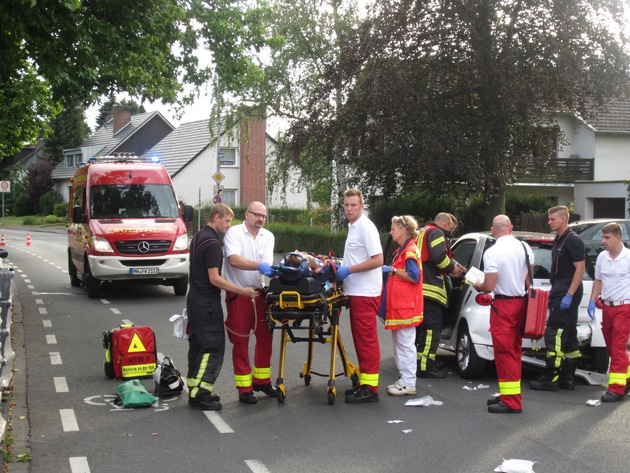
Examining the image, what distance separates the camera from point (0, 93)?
70.4 ft

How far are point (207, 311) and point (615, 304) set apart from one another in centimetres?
414

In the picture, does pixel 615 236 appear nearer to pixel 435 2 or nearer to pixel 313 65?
pixel 435 2

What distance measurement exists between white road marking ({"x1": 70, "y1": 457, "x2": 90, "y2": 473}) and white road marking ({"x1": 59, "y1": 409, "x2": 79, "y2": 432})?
2.97ft

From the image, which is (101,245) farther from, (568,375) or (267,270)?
(568,375)

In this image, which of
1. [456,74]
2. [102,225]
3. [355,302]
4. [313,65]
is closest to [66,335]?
[102,225]

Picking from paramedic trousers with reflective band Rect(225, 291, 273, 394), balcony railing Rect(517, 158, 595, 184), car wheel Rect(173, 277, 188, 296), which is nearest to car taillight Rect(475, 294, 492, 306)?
paramedic trousers with reflective band Rect(225, 291, 273, 394)

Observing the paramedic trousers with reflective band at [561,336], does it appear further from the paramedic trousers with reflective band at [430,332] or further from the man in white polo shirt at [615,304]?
the paramedic trousers with reflective band at [430,332]

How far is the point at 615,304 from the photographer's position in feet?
27.7

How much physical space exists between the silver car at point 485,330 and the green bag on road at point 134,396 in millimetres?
3501

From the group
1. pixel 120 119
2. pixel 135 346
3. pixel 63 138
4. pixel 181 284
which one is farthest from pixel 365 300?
pixel 63 138

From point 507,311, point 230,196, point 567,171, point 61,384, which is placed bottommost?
point 61,384

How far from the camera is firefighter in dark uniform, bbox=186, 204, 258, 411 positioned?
7.84 m

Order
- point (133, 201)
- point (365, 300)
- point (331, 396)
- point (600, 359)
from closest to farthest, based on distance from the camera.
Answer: point (331, 396)
point (365, 300)
point (600, 359)
point (133, 201)

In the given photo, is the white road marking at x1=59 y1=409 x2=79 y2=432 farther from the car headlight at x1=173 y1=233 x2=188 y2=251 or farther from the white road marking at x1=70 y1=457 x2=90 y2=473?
the car headlight at x1=173 y1=233 x2=188 y2=251
